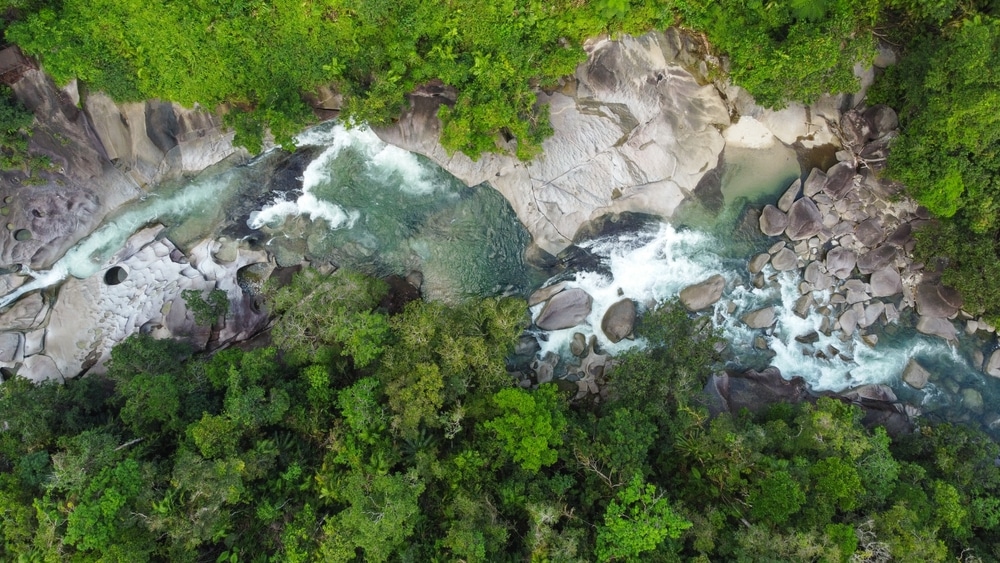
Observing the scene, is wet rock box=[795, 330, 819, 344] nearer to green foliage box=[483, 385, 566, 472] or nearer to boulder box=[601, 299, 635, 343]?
boulder box=[601, 299, 635, 343]

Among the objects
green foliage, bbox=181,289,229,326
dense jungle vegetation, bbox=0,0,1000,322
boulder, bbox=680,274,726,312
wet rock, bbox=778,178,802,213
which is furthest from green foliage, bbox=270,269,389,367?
wet rock, bbox=778,178,802,213

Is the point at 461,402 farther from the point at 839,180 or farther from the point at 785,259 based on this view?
the point at 839,180

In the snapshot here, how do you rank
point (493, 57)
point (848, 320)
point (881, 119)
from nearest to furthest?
point (493, 57) → point (881, 119) → point (848, 320)

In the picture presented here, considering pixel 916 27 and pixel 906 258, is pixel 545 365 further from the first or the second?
pixel 916 27

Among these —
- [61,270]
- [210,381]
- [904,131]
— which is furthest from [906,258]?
[61,270]

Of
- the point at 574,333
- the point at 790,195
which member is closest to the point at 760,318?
the point at 790,195

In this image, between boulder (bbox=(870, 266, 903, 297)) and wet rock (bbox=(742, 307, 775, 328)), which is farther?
wet rock (bbox=(742, 307, 775, 328))

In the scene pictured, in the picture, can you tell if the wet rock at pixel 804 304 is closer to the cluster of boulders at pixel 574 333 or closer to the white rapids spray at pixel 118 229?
the cluster of boulders at pixel 574 333
